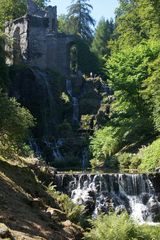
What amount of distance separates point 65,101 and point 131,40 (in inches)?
337

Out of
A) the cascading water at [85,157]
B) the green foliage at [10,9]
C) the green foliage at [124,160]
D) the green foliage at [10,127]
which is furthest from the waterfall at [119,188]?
the green foliage at [10,9]

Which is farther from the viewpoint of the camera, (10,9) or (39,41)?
(10,9)

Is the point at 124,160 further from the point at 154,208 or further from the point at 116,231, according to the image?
the point at 116,231

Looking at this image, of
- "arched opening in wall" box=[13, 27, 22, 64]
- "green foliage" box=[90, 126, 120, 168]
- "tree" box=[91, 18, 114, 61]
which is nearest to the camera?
"green foliage" box=[90, 126, 120, 168]

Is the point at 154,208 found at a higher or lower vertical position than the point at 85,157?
lower

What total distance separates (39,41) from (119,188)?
1140 inches

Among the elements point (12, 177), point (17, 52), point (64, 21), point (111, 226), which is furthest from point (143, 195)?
point (64, 21)

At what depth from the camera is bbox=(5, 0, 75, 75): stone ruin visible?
48.1m

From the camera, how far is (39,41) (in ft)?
160

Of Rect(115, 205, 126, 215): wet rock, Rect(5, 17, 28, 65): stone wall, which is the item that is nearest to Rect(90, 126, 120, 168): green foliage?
Rect(115, 205, 126, 215): wet rock

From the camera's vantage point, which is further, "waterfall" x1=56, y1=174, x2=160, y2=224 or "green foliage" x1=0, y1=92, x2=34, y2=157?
"waterfall" x1=56, y1=174, x2=160, y2=224

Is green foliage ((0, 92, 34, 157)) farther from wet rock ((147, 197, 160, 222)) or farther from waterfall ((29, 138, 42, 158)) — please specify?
waterfall ((29, 138, 42, 158))

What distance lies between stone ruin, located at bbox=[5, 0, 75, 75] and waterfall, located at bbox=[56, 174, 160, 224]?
2581 centimetres

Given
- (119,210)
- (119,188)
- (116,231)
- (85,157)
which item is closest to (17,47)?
(85,157)
